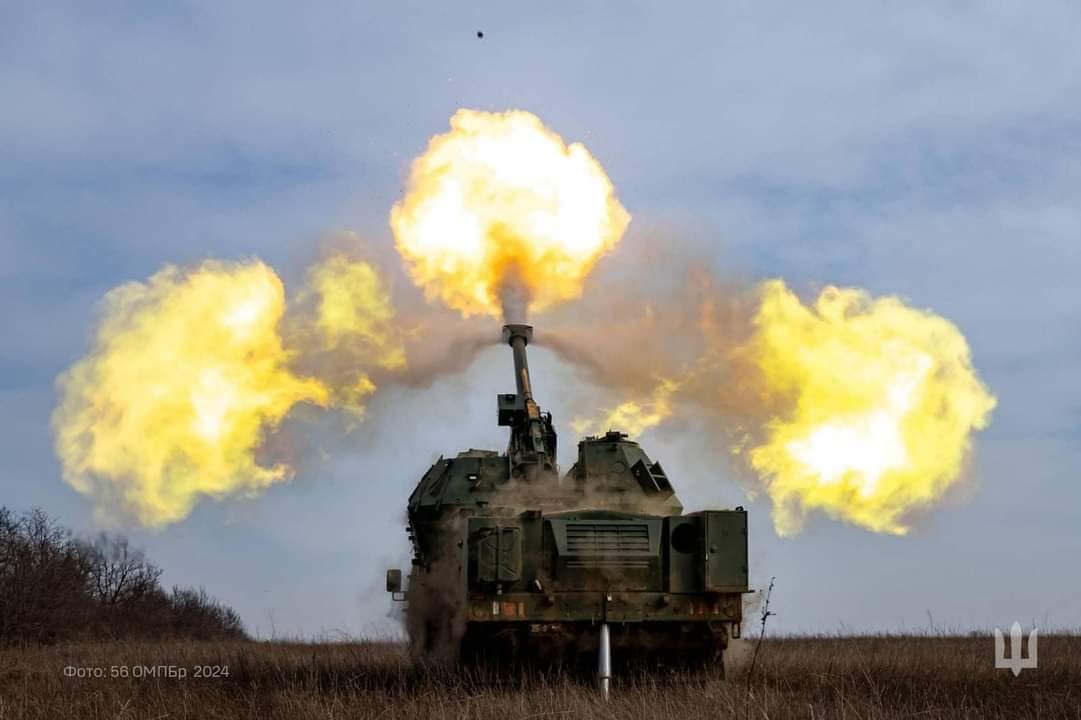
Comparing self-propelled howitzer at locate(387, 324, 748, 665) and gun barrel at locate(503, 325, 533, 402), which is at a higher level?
gun barrel at locate(503, 325, 533, 402)

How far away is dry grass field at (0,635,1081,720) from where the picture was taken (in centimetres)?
1304

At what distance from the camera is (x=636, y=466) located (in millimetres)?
18625

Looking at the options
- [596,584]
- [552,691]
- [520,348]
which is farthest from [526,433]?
[552,691]

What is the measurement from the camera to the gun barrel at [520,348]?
790 inches

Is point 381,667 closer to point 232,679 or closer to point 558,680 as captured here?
point 232,679

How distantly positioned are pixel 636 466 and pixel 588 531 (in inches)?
108

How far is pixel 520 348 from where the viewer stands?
20.8 metres

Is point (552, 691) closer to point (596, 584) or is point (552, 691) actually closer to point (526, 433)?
point (596, 584)

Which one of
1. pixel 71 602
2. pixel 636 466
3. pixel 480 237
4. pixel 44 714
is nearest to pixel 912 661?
pixel 636 466

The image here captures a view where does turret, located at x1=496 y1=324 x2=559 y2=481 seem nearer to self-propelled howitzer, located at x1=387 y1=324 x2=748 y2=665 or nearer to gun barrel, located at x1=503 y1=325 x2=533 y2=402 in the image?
gun barrel, located at x1=503 y1=325 x2=533 y2=402

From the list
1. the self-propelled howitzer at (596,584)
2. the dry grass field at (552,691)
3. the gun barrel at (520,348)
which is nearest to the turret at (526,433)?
the gun barrel at (520,348)

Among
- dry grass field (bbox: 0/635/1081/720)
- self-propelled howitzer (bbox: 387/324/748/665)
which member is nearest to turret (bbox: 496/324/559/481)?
self-propelled howitzer (bbox: 387/324/748/665)

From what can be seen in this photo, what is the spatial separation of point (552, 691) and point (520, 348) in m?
7.18

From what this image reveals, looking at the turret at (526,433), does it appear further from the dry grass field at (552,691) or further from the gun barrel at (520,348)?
the dry grass field at (552,691)
